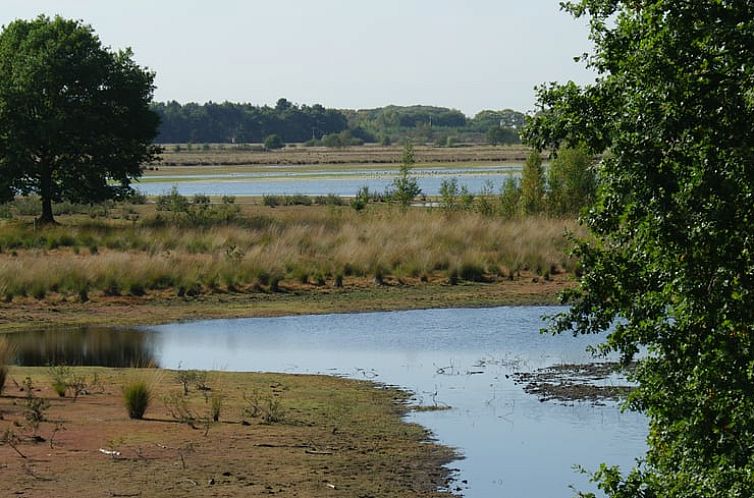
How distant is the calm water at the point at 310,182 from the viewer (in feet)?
257

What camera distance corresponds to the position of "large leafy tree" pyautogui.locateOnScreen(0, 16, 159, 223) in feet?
142

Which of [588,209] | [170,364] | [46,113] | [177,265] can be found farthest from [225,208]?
[588,209]

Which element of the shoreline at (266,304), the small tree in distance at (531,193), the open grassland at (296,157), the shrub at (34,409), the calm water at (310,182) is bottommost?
the open grassland at (296,157)

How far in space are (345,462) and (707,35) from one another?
670cm

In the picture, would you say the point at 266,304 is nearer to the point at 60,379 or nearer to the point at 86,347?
the point at 86,347

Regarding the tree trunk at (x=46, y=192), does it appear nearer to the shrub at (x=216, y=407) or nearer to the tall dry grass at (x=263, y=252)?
the tall dry grass at (x=263, y=252)

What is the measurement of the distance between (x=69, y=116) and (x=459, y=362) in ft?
88.3

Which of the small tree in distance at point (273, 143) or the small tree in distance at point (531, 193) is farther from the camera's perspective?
the small tree in distance at point (273, 143)

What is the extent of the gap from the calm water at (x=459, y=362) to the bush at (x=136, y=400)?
333 centimetres

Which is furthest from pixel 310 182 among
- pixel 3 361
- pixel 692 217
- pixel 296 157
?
pixel 692 217

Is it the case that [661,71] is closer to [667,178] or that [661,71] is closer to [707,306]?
[667,178]

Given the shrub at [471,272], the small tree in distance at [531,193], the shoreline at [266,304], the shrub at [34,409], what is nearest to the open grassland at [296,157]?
the small tree in distance at [531,193]

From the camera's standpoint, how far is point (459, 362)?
66.6 ft

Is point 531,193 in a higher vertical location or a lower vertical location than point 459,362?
higher
